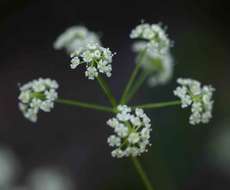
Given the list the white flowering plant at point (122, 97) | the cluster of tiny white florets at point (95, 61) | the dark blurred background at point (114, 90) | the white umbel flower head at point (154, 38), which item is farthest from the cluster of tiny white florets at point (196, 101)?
the dark blurred background at point (114, 90)

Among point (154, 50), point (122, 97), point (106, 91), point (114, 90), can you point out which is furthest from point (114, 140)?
point (114, 90)

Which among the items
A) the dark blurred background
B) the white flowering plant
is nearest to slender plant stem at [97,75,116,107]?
the white flowering plant

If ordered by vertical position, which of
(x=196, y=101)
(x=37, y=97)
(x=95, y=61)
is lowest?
(x=196, y=101)

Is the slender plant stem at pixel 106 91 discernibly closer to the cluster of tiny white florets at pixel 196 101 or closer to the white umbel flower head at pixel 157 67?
the cluster of tiny white florets at pixel 196 101

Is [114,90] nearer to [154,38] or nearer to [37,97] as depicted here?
[154,38]

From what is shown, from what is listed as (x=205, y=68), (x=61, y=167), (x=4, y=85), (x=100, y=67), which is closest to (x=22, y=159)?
(x=61, y=167)

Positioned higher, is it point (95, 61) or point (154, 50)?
point (154, 50)

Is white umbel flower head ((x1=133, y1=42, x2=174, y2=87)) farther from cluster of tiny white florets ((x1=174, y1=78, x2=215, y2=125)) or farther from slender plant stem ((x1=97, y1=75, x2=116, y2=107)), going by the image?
slender plant stem ((x1=97, y1=75, x2=116, y2=107))
